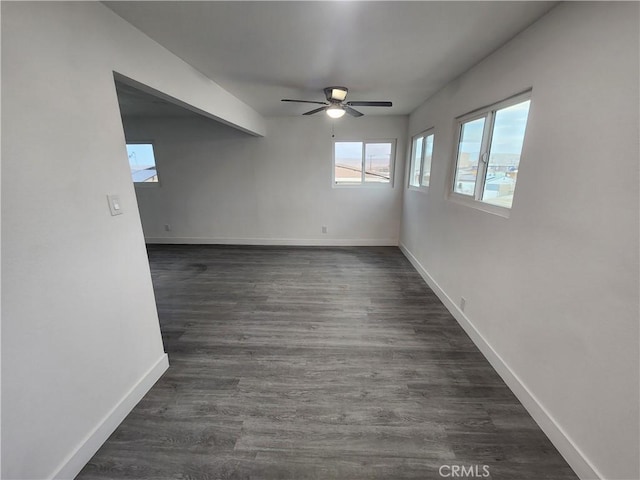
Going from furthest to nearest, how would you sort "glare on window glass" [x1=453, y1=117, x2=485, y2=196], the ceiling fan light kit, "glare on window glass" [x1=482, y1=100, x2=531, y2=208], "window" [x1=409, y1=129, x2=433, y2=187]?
"window" [x1=409, y1=129, x2=433, y2=187], the ceiling fan light kit, "glare on window glass" [x1=453, y1=117, x2=485, y2=196], "glare on window glass" [x1=482, y1=100, x2=531, y2=208]

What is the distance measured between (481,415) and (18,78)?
292 cm

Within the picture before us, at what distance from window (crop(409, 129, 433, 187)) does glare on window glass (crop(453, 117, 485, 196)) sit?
0.77 meters

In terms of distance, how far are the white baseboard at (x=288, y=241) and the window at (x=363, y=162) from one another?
3.74ft

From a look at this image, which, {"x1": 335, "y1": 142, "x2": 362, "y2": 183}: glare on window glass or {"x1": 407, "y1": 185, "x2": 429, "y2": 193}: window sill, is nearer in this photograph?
{"x1": 407, "y1": 185, "x2": 429, "y2": 193}: window sill

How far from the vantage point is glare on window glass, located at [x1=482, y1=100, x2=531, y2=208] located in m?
1.87

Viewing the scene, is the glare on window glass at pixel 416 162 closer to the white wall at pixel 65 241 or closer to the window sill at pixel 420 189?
the window sill at pixel 420 189

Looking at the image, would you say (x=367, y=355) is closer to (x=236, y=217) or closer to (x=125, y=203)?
(x=125, y=203)

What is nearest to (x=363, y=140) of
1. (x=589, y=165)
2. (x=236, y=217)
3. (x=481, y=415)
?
(x=236, y=217)

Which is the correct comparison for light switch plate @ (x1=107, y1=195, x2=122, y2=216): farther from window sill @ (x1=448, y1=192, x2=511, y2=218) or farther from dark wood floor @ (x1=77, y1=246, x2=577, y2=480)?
window sill @ (x1=448, y1=192, x2=511, y2=218)

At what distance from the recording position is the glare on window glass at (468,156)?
2.45 metres

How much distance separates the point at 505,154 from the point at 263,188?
3.95 metres

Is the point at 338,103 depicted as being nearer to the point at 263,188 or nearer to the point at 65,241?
the point at 263,188

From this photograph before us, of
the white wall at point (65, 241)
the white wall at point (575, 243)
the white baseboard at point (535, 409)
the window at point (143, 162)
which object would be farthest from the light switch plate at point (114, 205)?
the window at point (143, 162)

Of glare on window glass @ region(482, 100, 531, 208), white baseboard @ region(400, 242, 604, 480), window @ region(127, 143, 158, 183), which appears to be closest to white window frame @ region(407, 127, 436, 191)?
glare on window glass @ region(482, 100, 531, 208)
